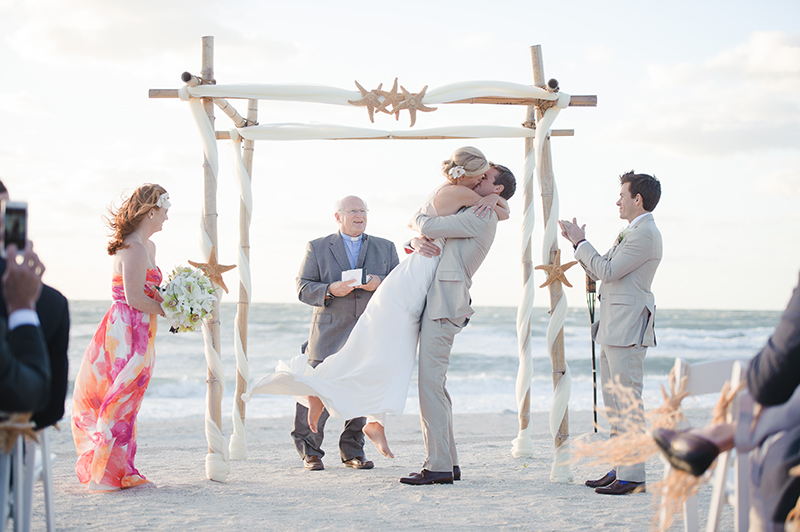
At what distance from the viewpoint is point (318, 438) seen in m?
5.42

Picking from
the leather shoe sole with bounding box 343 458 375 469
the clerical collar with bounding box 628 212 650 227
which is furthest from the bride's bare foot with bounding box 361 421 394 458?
the clerical collar with bounding box 628 212 650 227

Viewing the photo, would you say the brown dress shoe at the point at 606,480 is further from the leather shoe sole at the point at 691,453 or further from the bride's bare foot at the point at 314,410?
the leather shoe sole at the point at 691,453

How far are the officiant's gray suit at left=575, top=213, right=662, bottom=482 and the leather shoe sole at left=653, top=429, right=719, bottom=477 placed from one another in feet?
7.14

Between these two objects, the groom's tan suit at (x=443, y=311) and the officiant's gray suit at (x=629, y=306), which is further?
the groom's tan suit at (x=443, y=311)

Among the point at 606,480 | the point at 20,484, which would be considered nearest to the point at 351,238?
the point at 606,480

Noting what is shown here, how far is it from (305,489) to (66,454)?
10.1 feet

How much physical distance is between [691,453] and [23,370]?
212cm

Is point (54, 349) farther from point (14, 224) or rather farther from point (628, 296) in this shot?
point (628, 296)

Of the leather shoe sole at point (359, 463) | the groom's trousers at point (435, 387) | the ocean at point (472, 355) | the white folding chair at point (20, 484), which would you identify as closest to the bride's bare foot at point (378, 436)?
the groom's trousers at point (435, 387)

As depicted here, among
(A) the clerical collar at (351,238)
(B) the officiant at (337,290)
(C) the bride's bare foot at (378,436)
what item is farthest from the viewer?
(A) the clerical collar at (351,238)

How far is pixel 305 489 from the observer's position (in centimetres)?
460

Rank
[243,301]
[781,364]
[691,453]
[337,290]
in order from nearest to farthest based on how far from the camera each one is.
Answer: [781,364], [691,453], [337,290], [243,301]

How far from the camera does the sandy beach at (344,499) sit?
3.70 metres

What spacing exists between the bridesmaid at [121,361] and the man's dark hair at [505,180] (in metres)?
2.39
